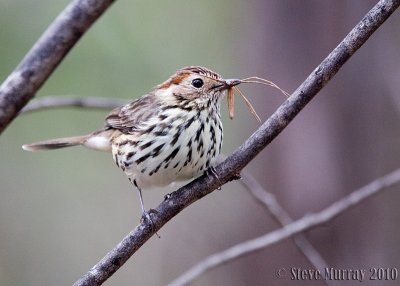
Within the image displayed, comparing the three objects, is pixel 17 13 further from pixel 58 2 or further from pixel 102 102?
pixel 102 102

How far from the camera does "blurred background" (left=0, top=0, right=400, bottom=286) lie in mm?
5691

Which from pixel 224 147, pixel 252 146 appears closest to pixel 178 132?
pixel 252 146

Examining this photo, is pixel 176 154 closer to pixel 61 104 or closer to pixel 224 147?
pixel 61 104

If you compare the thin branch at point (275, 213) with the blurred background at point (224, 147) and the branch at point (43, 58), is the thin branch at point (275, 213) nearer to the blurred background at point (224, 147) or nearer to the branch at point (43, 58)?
the blurred background at point (224, 147)

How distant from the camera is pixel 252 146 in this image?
9.98 ft

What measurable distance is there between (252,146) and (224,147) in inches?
243

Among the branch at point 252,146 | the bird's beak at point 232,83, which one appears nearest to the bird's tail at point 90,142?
the bird's beak at point 232,83

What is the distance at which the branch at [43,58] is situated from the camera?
5.79 feet

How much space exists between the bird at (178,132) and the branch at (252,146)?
56 cm

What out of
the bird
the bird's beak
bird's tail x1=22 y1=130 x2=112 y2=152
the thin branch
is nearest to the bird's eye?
the bird

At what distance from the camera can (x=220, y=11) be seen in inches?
387

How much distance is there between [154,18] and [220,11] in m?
0.99

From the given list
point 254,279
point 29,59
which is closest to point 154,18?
point 254,279

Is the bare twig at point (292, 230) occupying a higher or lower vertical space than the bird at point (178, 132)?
lower
